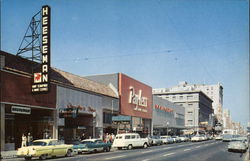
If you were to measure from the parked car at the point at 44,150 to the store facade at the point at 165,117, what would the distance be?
40968mm

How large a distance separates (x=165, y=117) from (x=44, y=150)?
55263 mm

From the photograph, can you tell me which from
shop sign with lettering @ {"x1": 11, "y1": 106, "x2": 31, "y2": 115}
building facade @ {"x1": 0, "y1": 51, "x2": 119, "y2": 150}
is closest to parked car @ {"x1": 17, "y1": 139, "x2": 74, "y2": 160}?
building facade @ {"x1": 0, "y1": 51, "x2": 119, "y2": 150}

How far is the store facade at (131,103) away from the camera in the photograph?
49.0 metres

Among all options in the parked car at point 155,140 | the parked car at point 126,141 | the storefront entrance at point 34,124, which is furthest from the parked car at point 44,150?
the parked car at point 155,140

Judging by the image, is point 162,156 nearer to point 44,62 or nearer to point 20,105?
point 20,105

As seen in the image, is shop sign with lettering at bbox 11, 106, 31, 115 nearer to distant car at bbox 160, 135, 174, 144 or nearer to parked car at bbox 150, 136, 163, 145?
parked car at bbox 150, 136, 163, 145

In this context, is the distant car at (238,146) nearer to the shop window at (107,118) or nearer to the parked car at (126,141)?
the parked car at (126,141)

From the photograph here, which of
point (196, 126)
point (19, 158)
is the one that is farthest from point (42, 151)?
point (196, 126)

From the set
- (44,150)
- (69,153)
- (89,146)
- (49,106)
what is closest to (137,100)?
(49,106)

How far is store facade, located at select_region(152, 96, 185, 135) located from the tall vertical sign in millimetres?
38200

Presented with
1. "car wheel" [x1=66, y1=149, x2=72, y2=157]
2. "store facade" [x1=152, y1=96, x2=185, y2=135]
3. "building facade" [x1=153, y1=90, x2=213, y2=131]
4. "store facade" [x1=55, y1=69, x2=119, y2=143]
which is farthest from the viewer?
"building facade" [x1=153, y1=90, x2=213, y2=131]

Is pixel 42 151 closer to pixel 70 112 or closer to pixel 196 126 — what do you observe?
pixel 70 112

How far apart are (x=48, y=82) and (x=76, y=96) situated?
8399 millimetres

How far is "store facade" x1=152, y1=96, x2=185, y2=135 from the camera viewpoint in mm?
67812
